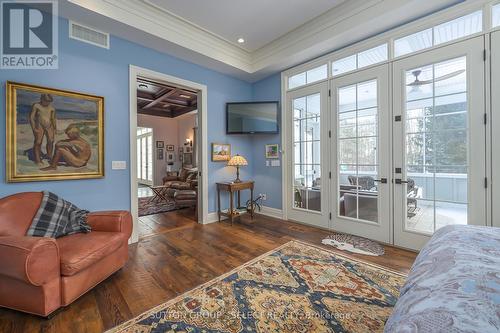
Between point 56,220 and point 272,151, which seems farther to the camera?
point 272,151

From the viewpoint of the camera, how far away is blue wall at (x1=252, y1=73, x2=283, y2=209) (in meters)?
4.38

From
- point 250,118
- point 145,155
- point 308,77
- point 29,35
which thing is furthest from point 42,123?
point 145,155

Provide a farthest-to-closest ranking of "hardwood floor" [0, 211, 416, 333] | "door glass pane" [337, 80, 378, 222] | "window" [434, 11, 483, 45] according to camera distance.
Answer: "door glass pane" [337, 80, 378, 222] → "window" [434, 11, 483, 45] → "hardwood floor" [0, 211, 416, 333]

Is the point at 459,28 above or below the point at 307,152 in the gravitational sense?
above

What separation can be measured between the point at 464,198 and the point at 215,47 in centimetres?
404

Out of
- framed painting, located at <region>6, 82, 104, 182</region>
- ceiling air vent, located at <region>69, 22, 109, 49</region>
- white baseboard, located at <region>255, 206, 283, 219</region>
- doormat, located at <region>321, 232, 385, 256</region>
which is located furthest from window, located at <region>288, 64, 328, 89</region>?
framed painting, located at <region>6, 82, 104, 182</region>

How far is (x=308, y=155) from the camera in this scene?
12.9 ft

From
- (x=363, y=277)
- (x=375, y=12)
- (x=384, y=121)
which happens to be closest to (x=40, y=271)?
(x=363, y=277)

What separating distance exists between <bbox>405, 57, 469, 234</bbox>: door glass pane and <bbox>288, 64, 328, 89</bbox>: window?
125cm

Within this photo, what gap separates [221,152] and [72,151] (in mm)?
2316

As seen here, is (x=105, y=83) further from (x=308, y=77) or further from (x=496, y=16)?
(x=496, y=16)

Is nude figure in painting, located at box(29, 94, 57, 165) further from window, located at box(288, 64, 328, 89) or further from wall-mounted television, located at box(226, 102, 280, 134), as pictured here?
window, located at box(288, 64, 328, 89)

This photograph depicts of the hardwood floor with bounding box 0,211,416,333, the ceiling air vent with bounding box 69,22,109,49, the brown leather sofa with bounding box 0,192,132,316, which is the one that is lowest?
the hardwood floor with bounding box 0,211,416,333

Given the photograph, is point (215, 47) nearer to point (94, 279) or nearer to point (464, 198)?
point (94, 279)
